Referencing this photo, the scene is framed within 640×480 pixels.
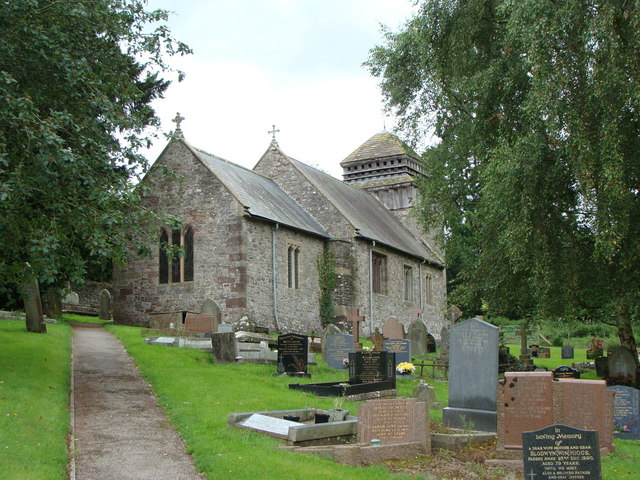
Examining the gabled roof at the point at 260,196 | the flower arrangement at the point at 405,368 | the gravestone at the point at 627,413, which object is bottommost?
the gravestone at the point at 627,413

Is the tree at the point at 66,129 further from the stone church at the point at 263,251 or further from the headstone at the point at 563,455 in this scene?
the headstone at the point at 563,455

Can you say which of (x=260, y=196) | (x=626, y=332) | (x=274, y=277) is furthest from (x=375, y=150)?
(x=626, y=332)

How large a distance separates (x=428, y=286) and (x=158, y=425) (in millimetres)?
28758

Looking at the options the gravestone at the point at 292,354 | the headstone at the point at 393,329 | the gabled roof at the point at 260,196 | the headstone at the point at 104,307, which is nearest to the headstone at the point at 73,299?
the headstone at the point at 104,307

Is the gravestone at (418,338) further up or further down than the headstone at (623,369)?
further up

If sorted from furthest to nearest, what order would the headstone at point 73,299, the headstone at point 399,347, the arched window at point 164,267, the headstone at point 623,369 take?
1. the headstone at point 73,299
2. the arched window at point 164,267
3. the headstone at point 399,347
4. the headstone at point 623,369

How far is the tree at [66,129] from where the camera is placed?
41.1 ft

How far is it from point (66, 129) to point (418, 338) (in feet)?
49.0

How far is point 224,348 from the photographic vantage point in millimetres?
17109

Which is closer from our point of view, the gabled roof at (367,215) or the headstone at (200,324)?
the headstone at (200,324)

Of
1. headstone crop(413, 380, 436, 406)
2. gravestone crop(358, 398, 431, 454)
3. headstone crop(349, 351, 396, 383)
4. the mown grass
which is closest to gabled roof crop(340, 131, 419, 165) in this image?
the mown grass

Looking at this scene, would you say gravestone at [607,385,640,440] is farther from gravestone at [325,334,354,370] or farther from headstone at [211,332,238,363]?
headstone at [211,332,238,363]

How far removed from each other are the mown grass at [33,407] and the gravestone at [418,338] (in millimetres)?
11515

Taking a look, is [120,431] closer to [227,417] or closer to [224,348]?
[227,417]
